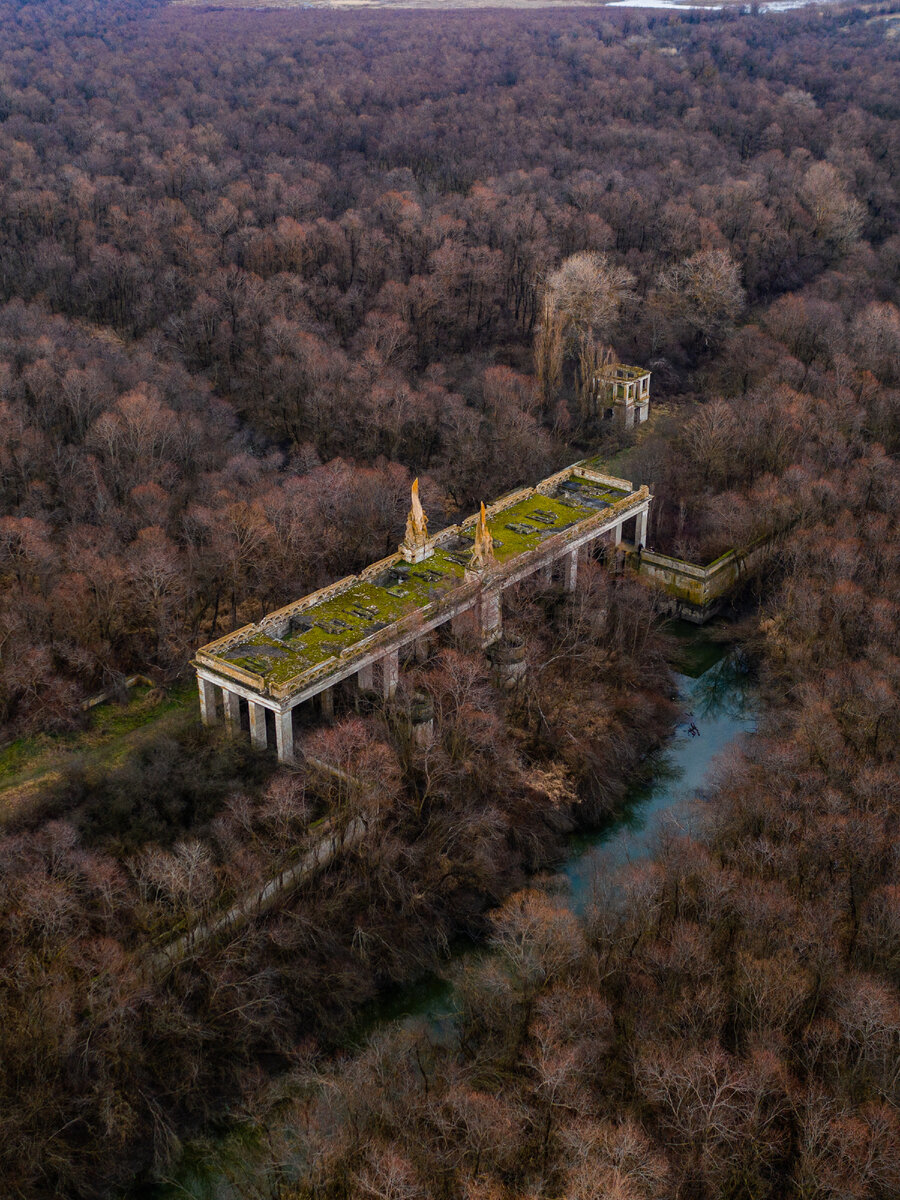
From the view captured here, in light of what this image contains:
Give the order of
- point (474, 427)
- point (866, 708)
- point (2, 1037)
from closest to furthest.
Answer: point (2, 1037) → point (866, 708) → point (474, 427)

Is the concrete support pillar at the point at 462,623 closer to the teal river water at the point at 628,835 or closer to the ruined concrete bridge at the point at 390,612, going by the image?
the ruined concrete bridge at the point at 390,612

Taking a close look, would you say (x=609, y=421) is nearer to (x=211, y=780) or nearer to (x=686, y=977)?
(x=211, y=780)

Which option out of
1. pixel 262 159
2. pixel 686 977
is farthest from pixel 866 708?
pixel 262 159

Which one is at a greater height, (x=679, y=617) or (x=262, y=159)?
(x=262, y=159)

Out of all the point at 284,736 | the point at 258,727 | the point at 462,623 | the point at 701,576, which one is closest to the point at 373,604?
the point at 462,623

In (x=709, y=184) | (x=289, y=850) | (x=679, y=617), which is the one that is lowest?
(x=679, y=617)

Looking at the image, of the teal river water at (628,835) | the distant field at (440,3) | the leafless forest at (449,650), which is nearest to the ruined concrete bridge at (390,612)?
the leafless forest at (449,650)

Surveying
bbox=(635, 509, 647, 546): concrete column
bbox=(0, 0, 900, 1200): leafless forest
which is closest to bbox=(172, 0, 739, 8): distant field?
bbox=(0, 0, 900, 1200): leafless forest
